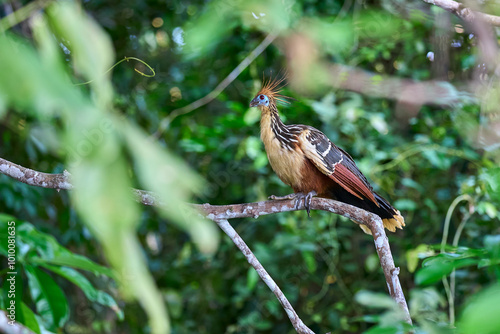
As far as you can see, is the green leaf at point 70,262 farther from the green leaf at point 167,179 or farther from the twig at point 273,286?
the green leaf at point 167,179

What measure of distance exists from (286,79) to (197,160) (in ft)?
4.48

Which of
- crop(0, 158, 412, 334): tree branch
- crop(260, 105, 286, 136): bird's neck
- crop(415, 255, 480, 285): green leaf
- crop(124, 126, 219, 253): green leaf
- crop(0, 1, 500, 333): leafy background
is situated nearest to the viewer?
crop(124, 126, 219, 253): green leaf

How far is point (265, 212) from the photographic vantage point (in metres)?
1.53

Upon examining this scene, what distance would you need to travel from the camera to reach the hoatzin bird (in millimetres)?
1667

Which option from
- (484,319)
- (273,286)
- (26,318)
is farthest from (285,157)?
(484,319)

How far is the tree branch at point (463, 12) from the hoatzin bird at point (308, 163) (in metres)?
0.57

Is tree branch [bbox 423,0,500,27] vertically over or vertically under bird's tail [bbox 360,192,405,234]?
over

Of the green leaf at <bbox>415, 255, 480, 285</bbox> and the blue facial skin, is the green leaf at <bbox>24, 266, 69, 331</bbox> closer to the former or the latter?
the blue facial skin

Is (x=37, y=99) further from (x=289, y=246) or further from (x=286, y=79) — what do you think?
(x=289, y=246)

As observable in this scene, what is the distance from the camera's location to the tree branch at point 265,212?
127 centimetres

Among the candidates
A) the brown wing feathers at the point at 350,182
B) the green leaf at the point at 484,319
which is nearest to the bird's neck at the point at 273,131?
the brown wing feathers at the point at 350,182

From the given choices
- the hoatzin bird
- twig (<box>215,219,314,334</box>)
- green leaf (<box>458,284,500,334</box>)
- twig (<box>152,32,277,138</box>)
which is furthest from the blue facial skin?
green leaf (<box>458,284,500,334</box>)

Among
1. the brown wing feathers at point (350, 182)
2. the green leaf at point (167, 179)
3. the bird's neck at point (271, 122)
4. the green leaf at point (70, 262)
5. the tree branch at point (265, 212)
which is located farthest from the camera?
the bird's neck at point (271, 122)

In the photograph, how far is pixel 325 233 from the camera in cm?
264
